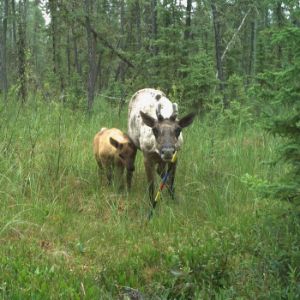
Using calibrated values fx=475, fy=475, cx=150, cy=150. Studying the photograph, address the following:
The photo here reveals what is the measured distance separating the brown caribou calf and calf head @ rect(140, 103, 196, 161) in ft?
3.31

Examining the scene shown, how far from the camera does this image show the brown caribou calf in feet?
25.0

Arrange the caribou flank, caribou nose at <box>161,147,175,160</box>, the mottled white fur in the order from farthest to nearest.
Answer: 1. the mottled white fur
2. the caribou flank
3. caribou nose at <box>161,147,175,160</box>

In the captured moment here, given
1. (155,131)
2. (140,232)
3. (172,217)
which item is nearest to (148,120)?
(155,131)

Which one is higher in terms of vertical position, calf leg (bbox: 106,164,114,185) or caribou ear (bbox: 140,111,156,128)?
caribou ear (bbox: 140,111,156,128)

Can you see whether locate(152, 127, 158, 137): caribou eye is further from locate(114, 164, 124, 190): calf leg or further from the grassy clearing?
locate(114, 164, 124, 190): calf leg

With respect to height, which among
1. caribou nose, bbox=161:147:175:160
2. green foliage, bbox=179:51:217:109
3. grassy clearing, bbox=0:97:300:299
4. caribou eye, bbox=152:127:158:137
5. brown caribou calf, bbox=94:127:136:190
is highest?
green foliage, bbox=179:51:217:109

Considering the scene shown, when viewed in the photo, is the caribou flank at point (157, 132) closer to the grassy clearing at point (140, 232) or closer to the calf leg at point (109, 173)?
A: the grassy clearing at point (140, 232)

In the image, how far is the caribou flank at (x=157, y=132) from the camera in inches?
252

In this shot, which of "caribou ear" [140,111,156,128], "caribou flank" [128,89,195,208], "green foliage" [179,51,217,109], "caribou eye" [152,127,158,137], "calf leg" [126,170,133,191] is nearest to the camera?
"caribou flank" [128,89,195,208]

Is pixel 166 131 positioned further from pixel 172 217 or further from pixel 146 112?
pixel 146 112

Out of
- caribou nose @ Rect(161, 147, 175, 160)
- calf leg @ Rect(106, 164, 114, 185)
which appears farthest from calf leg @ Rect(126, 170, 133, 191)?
caribou nose @ Rect(161, 147, 175, 160)

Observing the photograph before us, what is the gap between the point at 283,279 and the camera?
160 inches

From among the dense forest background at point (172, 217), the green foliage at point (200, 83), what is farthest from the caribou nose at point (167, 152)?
the green foliage at point (200, 83)

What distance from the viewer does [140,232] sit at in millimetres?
5551
